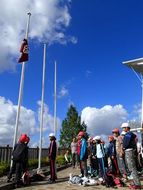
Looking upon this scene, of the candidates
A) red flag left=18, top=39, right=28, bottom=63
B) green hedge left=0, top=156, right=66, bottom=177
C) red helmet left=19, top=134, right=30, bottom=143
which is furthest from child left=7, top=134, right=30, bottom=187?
red flag left=18, top=39, right=28, bottom=63

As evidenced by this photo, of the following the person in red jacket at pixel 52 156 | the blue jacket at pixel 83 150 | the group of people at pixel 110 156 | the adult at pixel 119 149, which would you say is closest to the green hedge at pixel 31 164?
the person in red jacket at pixel 52 156

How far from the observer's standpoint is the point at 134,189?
11.2m

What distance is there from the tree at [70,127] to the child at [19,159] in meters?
39.9

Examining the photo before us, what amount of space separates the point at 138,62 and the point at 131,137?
24724 mm

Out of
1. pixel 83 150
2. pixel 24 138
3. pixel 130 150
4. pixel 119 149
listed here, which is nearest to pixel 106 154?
pixel 119 149

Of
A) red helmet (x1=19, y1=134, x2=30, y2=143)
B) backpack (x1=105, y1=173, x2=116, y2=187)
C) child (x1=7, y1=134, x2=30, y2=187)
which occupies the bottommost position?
backpack (x1=105, y1=173, x2=116, y2=187)

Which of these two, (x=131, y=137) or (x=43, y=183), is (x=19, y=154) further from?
(x=131, y=137)

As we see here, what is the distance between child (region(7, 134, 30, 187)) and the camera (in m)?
12.9

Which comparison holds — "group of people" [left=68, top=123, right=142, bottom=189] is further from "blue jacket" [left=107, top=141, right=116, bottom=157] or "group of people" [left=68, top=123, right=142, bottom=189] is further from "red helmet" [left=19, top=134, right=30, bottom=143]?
"red helmet" [left=19, top=134, right=30, bottom=143]

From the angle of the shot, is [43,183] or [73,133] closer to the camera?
[43,183]

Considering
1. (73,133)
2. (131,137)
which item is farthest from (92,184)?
(73,133)

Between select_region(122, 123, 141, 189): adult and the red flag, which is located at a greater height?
the red flag

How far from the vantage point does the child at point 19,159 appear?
42.2 ft

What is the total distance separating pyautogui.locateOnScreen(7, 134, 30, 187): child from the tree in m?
39.9
